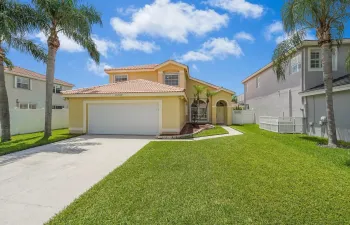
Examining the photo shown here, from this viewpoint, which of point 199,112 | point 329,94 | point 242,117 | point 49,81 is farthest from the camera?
point 242,117

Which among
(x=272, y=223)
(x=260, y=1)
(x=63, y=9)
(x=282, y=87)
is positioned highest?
(x=260, y=1)

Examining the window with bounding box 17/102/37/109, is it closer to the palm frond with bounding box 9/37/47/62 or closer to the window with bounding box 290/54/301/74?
the palm frond with bounding box 9/37/47/62

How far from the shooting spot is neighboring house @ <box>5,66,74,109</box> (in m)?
21.5

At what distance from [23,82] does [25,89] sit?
85cm

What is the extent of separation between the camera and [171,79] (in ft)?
78.6

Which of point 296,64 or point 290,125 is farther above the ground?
point 296,64

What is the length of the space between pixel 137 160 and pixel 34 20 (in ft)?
40.3

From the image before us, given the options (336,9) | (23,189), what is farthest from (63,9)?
(336,9)

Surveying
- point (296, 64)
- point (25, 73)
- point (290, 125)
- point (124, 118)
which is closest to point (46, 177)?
point (124, 118)

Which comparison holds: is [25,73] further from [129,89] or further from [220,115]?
[220,115]

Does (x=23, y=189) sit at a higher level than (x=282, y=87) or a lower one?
lower

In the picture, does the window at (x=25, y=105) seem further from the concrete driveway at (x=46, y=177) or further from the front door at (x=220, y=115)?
the front door at (x=220, y=115)

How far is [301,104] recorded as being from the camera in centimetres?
1664

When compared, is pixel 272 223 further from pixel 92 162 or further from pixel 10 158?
pixel 10 158
